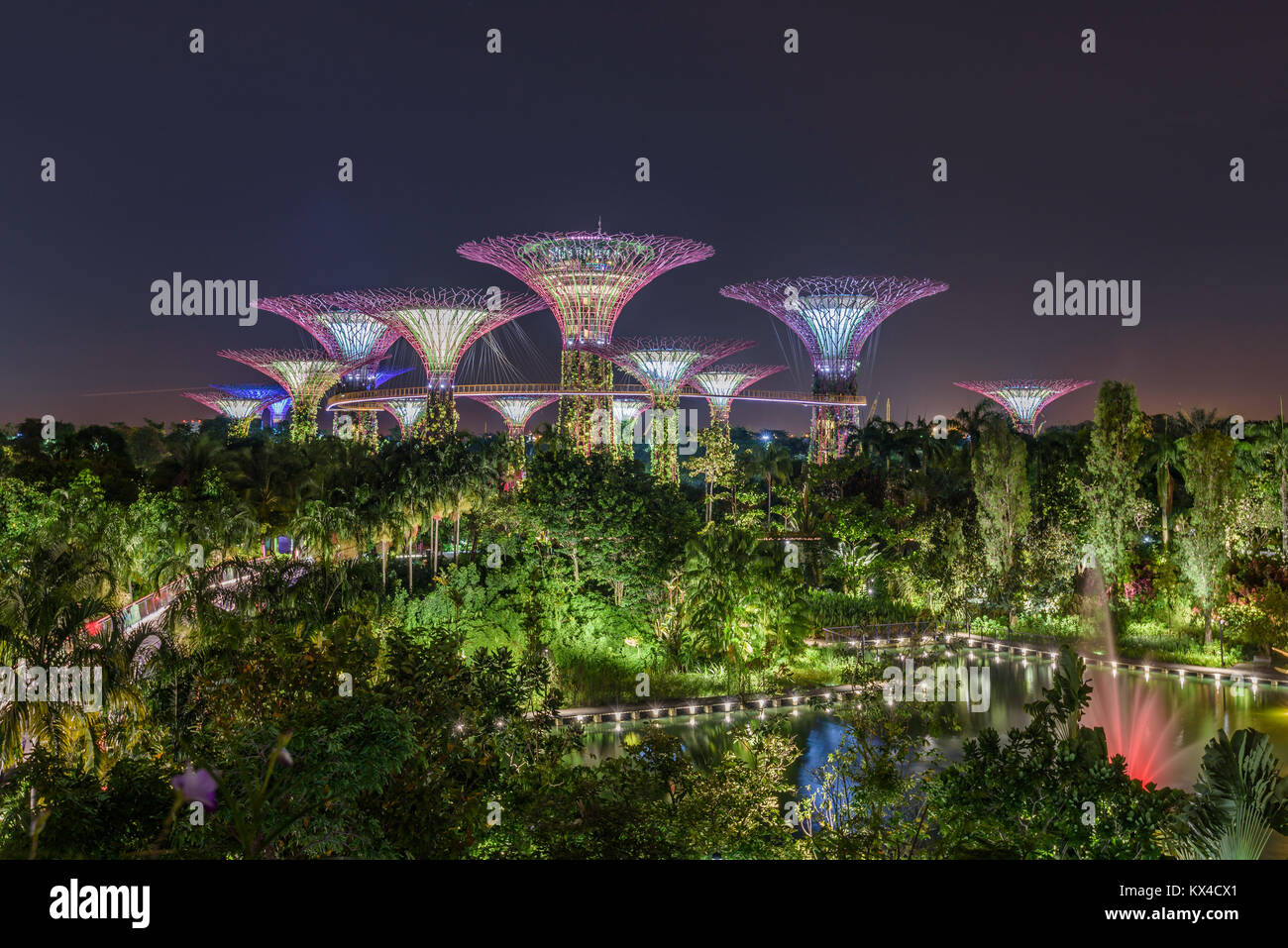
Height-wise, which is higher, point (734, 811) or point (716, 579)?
point (716, 579)

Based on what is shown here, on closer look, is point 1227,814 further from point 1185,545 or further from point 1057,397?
point 1057,397

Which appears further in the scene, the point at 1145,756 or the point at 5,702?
the point at 1145,756

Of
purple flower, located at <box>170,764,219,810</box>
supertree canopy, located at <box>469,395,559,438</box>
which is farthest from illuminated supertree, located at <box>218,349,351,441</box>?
purple flower, located at <box>170,764,219,810</box>

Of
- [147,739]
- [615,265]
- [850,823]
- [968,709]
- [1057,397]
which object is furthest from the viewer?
[1057,397]

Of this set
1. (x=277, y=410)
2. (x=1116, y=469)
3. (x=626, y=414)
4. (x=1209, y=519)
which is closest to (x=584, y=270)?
(x=626, y=414)
